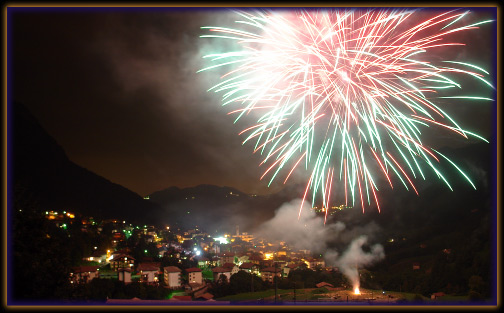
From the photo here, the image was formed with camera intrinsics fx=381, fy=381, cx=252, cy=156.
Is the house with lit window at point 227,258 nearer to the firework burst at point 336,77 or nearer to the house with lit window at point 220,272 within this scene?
the house with lit window at point 220,272

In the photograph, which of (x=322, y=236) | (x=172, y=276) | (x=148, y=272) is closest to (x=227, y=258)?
(x=172, y=276)

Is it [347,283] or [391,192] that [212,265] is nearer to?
[347,283]

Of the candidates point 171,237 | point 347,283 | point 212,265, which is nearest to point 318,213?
point 347,283

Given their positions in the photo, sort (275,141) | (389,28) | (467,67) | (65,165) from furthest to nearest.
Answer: (65,165)
(275,141)
(467,67)
(389,28)

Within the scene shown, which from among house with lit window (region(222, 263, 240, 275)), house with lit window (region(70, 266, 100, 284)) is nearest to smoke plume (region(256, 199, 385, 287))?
house with lit window (region(222, 263, 240, 275))

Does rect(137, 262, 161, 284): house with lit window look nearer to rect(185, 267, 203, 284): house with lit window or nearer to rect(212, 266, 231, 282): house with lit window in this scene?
rect(185, 267, 203, 284): house with lit window

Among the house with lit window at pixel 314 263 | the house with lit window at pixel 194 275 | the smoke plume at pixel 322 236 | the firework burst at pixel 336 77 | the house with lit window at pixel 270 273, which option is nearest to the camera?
the firework burst at pixel 336 77

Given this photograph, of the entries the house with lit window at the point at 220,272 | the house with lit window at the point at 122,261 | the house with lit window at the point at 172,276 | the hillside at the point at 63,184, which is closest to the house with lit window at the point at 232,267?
the house with lit window at the point at 220,272
